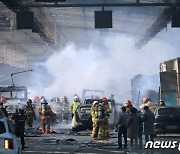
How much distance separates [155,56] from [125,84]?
5.41 metres

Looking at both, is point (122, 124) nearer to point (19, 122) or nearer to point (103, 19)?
point (19, 122)

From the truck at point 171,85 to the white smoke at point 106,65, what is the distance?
2410cm

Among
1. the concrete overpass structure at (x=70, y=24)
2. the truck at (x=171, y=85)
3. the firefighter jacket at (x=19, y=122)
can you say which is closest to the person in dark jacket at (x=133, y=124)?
the firefighter jacket at (x=19, y=122)

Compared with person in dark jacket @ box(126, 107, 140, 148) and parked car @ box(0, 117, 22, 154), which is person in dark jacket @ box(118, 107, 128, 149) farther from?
parked car @ box(0, 117, 22, 154)


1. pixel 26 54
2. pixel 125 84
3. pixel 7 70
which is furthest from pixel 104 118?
pixel 26 54

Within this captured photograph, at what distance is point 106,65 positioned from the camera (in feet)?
199

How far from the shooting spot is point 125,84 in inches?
2280

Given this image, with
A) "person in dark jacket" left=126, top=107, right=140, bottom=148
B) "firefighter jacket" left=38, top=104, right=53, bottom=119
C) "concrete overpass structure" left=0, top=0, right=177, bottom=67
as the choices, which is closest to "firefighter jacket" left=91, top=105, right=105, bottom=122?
"firefighter jacket" left=38, top=104, right=53, bottom=119

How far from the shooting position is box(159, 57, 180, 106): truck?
102 feet

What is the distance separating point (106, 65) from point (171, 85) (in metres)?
29.0

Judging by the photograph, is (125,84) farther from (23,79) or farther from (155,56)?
(23,79)

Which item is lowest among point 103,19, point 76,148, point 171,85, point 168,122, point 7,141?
point 76,148

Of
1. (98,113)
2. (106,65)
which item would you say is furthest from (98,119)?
(106,65)

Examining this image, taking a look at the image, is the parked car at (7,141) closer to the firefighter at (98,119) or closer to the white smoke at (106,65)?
the firefighter at (98,119)
